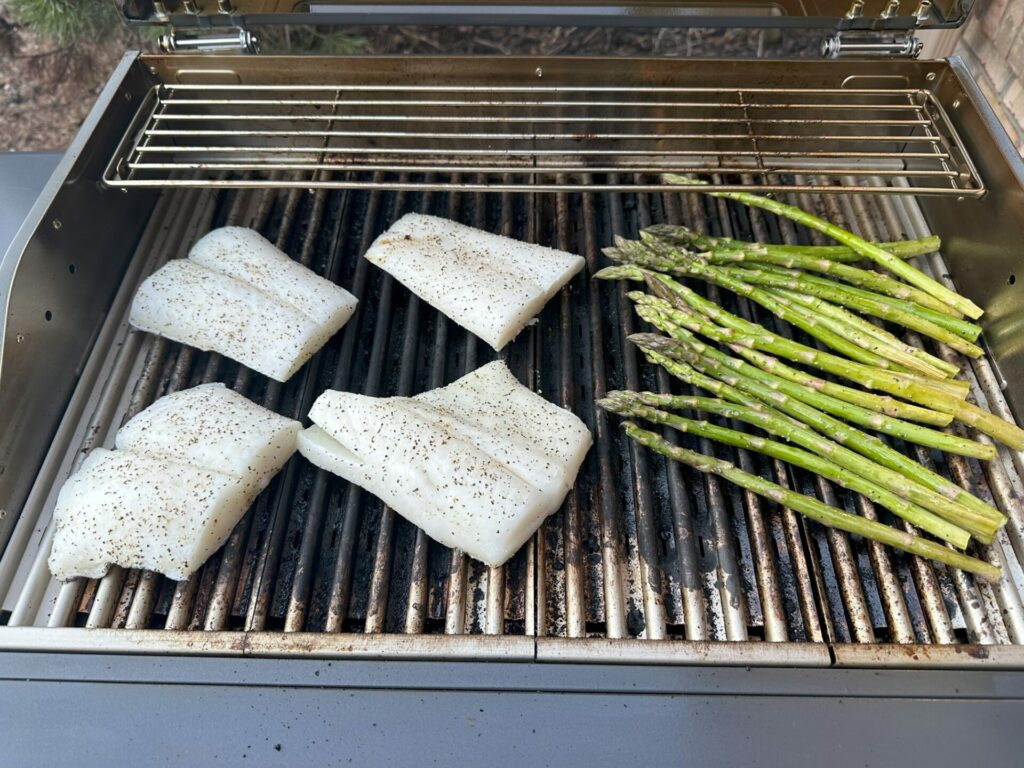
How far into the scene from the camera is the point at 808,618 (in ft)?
8.29

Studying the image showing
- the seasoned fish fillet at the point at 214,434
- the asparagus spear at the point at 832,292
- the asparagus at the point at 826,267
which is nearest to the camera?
the seasoned fish fillet at the point at 214,434

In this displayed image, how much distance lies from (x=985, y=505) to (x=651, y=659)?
1.44 metres

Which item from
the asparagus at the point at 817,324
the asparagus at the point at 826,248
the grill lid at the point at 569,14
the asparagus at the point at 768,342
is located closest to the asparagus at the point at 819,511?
the asparagus at the point at 768,342

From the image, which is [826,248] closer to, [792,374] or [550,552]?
[792,374]

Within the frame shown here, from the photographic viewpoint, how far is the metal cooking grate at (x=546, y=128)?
349cm

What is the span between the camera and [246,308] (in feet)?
10.5

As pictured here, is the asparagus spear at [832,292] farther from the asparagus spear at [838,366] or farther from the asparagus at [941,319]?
the asparagus spear at [838,366]

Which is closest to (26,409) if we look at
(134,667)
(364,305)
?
(134,667)

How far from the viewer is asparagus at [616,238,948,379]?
120 inches

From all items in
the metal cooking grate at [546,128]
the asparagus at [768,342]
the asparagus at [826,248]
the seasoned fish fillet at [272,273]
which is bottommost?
Answer: the asparagus at [768,342]

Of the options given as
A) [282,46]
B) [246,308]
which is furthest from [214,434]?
[282,46]

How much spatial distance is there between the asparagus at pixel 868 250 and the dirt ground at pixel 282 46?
290 centimetres

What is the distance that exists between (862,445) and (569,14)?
244cm

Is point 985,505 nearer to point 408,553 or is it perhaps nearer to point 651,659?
point 651,659
